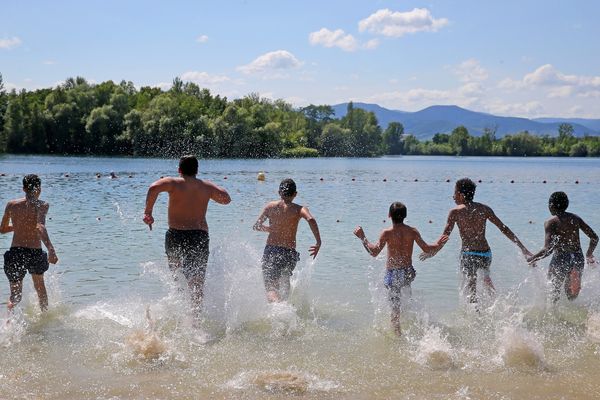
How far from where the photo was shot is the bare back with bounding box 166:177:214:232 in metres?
7.52

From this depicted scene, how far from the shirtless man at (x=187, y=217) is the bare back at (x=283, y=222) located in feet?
2.41

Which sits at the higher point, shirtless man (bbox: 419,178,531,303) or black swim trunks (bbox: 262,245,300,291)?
shirtless man (bbox: 419,178,531,303)

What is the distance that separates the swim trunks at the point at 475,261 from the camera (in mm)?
7941

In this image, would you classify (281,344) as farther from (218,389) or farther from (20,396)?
(20,396)

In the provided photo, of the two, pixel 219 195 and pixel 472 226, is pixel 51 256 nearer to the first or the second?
pixel 219 195

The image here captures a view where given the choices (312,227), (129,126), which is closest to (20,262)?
(312,227)

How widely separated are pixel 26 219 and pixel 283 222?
10.7 ft

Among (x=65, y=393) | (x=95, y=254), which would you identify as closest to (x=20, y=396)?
(x=65, y=393)

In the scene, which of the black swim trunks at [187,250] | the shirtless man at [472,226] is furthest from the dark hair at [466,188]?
the black swim trunks at [187,250]

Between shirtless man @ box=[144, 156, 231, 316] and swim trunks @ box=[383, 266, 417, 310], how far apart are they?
7.24 ft

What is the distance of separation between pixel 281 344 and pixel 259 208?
16.8 meters

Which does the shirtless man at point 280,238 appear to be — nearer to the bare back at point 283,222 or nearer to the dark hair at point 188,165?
the bare back at point 283,222

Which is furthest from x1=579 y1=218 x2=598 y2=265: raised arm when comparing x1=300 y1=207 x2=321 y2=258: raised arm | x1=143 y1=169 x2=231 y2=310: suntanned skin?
x1=143 y1=169 x2=231 y2=310: suntanned skin

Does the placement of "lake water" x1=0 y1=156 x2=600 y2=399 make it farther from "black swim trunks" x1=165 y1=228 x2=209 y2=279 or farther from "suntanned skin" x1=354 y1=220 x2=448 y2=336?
"suntanned skin" x1=354 y1=220 x2=448 y2=336
